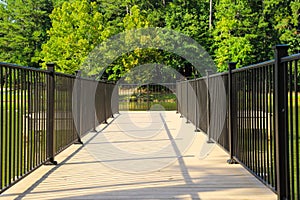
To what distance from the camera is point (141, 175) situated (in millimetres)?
4324

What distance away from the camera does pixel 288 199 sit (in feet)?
9.56

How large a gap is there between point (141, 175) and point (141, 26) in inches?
964

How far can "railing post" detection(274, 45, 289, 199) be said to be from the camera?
290cm

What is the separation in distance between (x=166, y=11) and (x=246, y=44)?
30.8ft

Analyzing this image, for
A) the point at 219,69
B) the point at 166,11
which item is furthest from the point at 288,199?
the point at 166,11

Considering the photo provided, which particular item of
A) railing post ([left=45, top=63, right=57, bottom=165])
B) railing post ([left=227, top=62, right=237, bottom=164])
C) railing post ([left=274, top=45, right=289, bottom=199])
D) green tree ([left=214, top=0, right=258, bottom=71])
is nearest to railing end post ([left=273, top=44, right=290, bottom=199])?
railing post ([left=274, top=45, right=289, bottom=199])

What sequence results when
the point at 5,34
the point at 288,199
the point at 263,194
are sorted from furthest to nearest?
the point at 5,34
the point at 263,194
the point at 288,199

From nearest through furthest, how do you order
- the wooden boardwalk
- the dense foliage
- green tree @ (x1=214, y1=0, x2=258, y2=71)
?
the wooden boardwalk < the dense foliage < green tree @ (x1=214, y1=0, x2=258, y2=71)

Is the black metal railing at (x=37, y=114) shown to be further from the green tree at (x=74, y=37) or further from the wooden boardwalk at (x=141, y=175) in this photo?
the green tree at (x=74, y=37)

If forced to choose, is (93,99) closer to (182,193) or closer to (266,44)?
(182,193)

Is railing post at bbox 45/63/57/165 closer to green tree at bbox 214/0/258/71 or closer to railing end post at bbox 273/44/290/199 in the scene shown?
railing end post at bbox 273/44/290/199

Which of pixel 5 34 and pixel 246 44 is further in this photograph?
pixel 5 34

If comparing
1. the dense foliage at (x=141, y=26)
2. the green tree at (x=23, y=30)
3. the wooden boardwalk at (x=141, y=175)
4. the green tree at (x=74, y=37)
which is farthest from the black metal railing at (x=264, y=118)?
the green tree at (x=23, y=30)

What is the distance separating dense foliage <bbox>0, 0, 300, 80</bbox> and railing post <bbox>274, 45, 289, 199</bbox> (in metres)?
24.2
